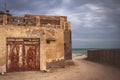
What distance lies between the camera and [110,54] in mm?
26453

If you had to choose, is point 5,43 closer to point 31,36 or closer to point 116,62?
point 31,36

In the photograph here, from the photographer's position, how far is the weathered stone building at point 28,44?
19.3m

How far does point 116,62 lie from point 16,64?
1115 cm

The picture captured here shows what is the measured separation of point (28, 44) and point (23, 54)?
983mm

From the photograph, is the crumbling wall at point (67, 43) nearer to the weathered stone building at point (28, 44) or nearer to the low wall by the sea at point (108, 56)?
the low wall by the sea at point (108, 56)

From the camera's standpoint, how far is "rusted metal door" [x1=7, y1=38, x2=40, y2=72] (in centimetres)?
1945

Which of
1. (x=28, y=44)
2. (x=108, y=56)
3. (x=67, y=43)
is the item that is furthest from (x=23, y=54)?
(x=108, y=56)

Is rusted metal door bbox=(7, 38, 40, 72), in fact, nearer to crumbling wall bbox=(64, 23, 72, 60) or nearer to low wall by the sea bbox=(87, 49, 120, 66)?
crumbling wall bbox=(64, 23, 72, 60)

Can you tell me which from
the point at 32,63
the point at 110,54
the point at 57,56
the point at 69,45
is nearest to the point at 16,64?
the point at 32,63

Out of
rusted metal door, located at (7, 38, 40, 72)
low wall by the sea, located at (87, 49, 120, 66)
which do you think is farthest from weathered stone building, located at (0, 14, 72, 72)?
low wall by the sea, located at (87, 49, 120, 66)

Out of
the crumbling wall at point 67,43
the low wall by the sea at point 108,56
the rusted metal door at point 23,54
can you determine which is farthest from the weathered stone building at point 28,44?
the low wall by the sea at point 108,56

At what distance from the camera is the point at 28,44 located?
20.2m

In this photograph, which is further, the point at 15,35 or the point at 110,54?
the point at 110,54

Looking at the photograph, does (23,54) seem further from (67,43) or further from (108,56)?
(108,56)
